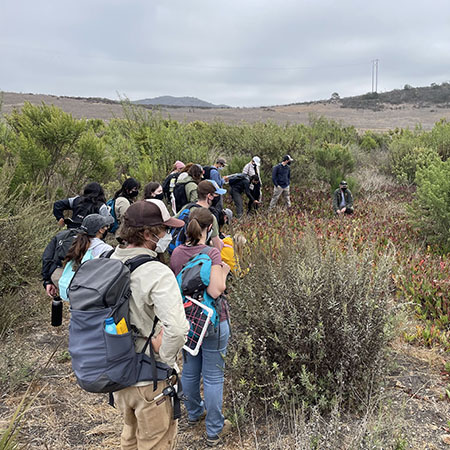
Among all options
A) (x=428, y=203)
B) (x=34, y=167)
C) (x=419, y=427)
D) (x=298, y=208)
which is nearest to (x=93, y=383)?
(x=419, y=427)

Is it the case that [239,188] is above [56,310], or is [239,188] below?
above

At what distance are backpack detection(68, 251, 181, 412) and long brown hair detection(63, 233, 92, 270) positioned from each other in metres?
1.10

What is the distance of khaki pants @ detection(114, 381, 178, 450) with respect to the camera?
2.04 metres

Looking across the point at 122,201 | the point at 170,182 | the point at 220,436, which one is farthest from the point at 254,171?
the point at 220,436

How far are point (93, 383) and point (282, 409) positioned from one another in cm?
150

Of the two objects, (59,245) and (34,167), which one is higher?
(34,167)

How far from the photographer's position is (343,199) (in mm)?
9336

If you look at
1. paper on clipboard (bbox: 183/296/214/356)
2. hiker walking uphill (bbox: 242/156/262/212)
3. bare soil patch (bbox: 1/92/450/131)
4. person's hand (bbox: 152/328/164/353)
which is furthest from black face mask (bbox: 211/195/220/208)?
bare soil patch (bbox: 1/92/450/131)

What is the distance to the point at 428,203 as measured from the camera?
722 centimetres

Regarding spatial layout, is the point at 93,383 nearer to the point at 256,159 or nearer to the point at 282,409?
the point at 282,409

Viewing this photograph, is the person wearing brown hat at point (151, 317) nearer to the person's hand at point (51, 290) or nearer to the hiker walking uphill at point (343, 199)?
the person's hand at point (51, 290)

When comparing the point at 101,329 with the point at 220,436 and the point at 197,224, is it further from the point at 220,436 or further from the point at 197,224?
the point at 220,436

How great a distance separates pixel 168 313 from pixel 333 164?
41.0ft

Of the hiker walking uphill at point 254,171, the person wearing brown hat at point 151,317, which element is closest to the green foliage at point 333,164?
the hiker walking uphill at point 254,171
